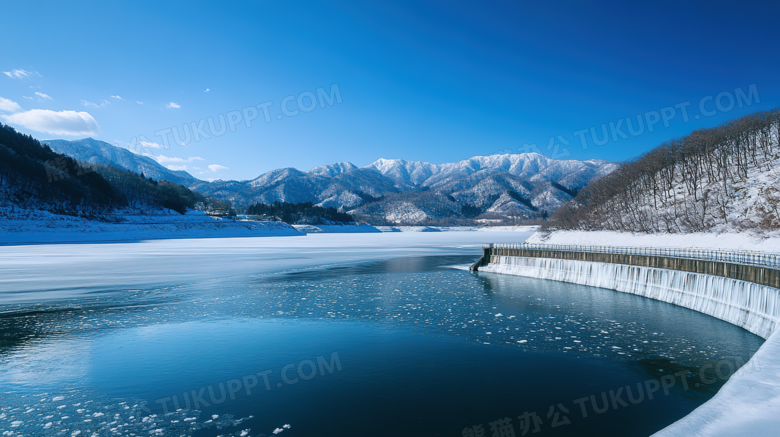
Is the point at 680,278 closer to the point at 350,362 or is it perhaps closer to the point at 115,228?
the point at 350,362

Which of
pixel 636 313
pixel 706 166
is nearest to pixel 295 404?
pixel 636 313

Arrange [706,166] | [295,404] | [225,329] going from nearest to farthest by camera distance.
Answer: [295,404] → [225,329] → [706,166]

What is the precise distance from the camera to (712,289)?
25.7 m

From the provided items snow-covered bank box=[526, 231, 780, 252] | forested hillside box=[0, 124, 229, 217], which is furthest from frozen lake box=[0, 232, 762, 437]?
forested hillside box=[0, 124, 229, 217]

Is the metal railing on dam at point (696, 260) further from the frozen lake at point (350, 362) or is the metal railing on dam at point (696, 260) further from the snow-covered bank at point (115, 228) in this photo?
the snow-covered bank at point (115, 228)

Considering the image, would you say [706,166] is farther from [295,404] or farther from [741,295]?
[295,404]

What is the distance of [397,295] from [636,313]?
1633cm

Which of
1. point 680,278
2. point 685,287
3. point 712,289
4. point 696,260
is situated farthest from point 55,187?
point 712,289

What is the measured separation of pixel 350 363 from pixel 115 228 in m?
137

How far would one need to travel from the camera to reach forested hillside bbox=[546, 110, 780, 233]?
6212cm

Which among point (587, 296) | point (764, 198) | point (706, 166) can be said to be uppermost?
point (706, 166)

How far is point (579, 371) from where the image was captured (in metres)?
15.1

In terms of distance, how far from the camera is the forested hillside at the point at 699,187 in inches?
2446

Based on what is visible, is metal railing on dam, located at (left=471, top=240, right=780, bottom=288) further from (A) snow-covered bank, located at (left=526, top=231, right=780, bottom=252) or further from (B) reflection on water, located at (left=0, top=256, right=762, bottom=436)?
(A) snow-covered bank, located at (left=526, top=231, right=780, bottom=252)
